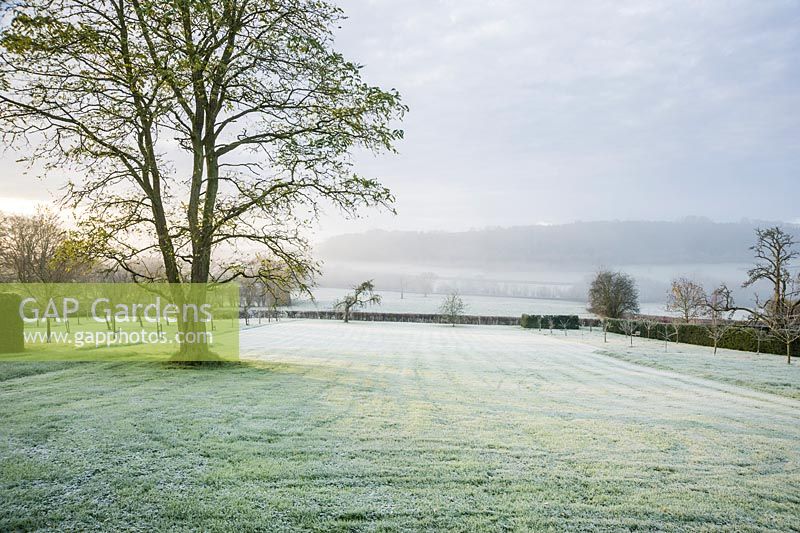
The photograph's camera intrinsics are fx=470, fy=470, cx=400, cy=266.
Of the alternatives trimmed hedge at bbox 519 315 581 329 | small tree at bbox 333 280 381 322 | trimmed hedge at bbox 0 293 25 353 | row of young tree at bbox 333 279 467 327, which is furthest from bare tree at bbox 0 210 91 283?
trimmed hedge at bbox 519 315 581 329

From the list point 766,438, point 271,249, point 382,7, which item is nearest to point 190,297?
point 271,249

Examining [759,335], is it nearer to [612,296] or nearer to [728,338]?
[728,338]

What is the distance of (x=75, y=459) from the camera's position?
16.6 feet

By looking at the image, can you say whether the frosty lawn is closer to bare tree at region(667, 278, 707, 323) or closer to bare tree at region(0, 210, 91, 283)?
bare tree at region(0, 210, 91, 283)

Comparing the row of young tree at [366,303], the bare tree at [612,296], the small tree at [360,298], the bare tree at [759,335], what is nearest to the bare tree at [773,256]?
the bare tree at [759,335]

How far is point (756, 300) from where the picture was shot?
1145 inches

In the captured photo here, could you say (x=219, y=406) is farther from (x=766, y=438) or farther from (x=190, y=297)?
(x=766, y=438)

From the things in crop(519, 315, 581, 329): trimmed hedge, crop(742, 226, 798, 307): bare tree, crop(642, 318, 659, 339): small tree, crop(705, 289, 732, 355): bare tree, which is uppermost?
crop(742, 226, 798, 307): bare tree

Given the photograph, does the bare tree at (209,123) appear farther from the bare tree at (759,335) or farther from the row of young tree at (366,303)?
the row of young tree at (366,303)

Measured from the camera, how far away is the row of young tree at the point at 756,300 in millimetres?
27750

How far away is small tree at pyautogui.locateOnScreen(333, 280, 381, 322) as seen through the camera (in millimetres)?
60356

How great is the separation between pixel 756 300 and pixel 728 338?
839cm

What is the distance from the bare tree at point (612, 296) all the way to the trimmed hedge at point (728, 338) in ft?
68.7

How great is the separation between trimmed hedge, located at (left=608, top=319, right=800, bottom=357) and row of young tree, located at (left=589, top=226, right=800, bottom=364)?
0.38 m
